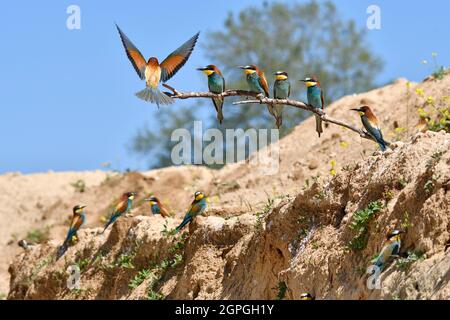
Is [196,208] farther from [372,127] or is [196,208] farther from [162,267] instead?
[372,127]

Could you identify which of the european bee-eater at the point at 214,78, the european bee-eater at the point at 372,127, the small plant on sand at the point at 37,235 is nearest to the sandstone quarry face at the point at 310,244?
the european bee-eater at the point at 372,127

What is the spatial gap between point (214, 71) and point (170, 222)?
159 centimetres

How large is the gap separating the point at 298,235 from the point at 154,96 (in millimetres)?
1551

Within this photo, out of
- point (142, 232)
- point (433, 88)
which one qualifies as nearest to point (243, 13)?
point (433, 88)

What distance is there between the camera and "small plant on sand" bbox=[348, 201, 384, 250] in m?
7.90

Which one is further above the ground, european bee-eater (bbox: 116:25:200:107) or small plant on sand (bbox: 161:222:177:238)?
european bee-eater (bbox: 116:25:200:107)

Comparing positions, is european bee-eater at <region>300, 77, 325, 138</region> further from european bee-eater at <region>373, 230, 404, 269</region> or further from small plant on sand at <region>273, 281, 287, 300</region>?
european bee-eater at <region>373, 230, 404, 269</region>

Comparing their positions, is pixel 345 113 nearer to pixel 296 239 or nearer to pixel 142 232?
pixel 142 232

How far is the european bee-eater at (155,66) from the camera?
353 inches

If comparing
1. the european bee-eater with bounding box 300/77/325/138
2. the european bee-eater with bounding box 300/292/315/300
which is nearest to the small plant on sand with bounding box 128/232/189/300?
the european bee-eater with bounding box 300/77/325/138

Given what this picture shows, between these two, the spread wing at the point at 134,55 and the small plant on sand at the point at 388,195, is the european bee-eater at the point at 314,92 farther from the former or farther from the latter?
the small plant on sand at the point at 388,195

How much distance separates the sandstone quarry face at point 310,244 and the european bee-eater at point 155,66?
51.6 inches

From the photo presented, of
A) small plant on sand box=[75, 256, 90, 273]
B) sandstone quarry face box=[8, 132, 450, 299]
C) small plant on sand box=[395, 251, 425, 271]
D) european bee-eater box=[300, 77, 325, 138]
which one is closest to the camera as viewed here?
small plant on sand box=[395, 251, 425, 271]

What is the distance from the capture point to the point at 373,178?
26.9 ft
